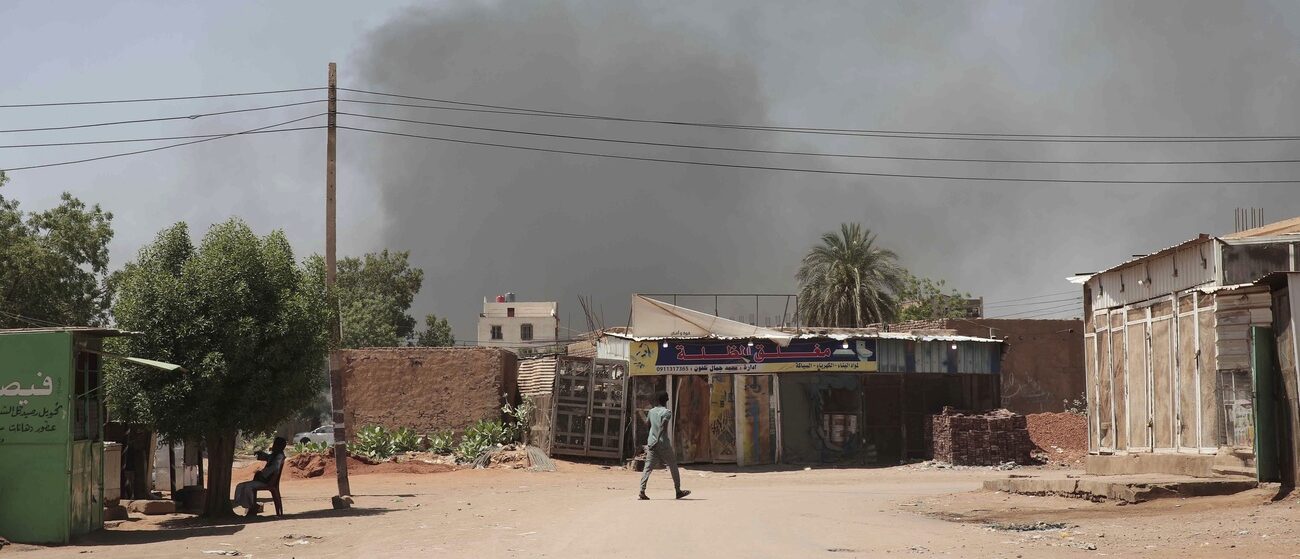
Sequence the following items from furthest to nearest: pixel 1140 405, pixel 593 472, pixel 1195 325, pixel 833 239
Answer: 1. pixel 833 239
2. pixel 593 472
3. pixel 1140 405
4. pixel 1195 325

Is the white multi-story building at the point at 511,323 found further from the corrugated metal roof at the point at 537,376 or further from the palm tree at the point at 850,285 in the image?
the corrugated metal roof at the point at 537,376

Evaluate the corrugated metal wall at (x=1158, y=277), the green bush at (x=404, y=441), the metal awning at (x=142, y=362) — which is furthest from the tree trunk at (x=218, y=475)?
the corrugated metal wall at (x=1158, y=277)

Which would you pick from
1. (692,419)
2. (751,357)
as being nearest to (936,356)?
(751,357)

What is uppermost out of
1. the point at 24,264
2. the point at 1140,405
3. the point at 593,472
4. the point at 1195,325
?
the point at 24,264

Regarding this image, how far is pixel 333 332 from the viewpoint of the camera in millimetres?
21000

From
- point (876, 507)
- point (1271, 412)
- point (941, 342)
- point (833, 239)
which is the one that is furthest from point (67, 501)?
point (833, 239)

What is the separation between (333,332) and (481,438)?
11.4 m

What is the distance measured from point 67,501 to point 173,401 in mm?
2957

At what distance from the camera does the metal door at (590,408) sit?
103ft

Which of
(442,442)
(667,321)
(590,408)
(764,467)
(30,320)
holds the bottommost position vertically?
(764,467)

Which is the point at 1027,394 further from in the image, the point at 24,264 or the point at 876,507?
the point at 24,264

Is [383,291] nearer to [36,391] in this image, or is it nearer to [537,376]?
[537,376]

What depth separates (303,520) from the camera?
58.6 feet

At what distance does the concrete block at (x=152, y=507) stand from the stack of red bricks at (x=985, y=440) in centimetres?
1984
